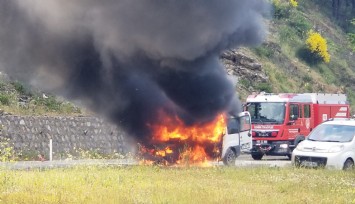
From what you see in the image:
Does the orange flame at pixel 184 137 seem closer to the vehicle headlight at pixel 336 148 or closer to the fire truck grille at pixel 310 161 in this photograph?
the fire truck grille at pixel 310 161

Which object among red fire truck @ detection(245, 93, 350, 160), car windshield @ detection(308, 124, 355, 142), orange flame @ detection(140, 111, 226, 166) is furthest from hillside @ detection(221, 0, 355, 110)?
orange flame @ detection(140, 111, 226, 166)

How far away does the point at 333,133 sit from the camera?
90.0 feet

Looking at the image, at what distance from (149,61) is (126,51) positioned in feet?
3.21

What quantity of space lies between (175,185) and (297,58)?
140 ft

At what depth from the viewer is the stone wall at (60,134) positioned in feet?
103

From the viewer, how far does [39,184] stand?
1909 centimetres

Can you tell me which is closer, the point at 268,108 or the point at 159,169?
the point at 159,169

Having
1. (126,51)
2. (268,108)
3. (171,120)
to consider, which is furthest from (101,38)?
(268,108)

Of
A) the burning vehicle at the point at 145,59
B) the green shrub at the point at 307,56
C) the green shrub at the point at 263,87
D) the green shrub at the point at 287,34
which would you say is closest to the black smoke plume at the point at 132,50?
the burning vehicle at the point at 145,59

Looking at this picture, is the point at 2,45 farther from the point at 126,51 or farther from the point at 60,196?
the point at 60,196

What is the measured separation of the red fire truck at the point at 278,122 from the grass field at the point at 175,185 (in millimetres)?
10393

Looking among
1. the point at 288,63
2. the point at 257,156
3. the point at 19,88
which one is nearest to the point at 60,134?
the point at 19,88

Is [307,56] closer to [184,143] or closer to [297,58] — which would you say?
[297,58]

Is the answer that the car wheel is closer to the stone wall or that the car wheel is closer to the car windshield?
the car windshield
